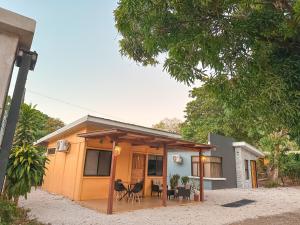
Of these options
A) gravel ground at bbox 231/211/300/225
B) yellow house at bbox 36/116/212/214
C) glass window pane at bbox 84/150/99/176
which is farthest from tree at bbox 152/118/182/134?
gravel ground at bbox 231/211/300/225

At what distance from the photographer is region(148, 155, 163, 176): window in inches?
499

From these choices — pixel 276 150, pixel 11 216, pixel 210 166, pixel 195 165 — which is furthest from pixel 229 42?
pixel 276 150

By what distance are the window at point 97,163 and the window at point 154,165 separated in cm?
266

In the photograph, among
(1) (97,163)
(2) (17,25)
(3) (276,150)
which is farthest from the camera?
(3) (276,150)

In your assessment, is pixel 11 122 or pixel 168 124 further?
pixel 168 124

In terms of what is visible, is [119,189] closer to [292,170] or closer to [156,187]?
[156,187]

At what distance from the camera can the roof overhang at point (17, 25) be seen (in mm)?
2914

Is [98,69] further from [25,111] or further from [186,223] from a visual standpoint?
[186,223]

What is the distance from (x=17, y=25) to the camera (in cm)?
296

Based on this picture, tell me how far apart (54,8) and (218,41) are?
33.0ft

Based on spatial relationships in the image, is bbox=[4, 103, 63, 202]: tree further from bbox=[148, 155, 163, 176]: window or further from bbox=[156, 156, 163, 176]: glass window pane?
bbox=[156, 156, 163, 176]: glass window pane

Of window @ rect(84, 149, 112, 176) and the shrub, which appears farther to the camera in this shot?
window @ rect(84, 149, 112, 176)

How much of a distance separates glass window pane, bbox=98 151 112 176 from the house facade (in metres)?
6.04

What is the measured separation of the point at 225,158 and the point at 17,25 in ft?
55.0
